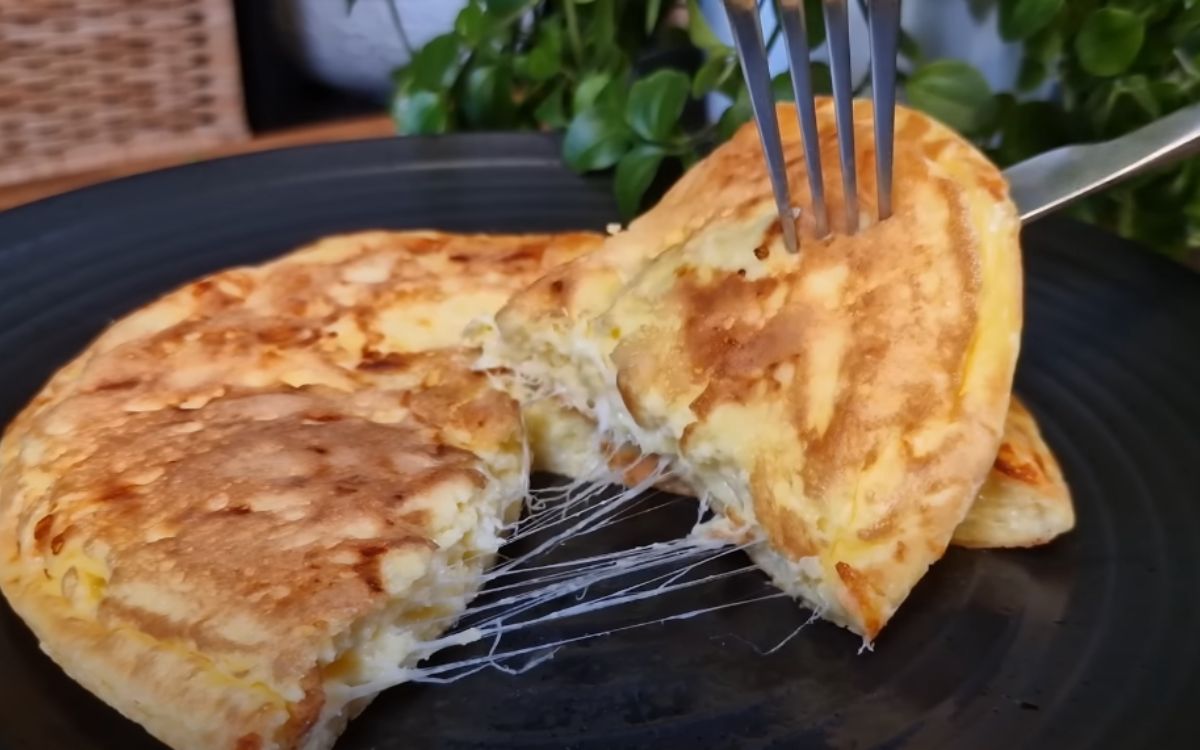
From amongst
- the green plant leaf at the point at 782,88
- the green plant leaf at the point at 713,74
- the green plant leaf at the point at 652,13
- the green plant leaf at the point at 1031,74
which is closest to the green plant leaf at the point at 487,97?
the green plant leaf at the point at 652,13

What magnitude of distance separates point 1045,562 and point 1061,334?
311 mm

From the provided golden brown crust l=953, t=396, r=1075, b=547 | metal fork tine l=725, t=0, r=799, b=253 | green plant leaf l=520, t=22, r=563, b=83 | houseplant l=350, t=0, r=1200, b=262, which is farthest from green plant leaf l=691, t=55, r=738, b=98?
golden brown crust l=953, t=396, r=1075, b=547

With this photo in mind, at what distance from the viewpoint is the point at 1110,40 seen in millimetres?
1171

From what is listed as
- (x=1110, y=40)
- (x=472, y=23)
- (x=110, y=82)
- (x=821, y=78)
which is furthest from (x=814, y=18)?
(x=110, y=82)

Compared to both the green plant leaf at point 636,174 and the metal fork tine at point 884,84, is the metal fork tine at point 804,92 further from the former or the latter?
the green plant leaf at point 636,174

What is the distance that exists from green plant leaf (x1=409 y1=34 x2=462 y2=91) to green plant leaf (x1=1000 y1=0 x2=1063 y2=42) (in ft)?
2.21

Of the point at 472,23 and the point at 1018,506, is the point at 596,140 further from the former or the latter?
the point at 1018,506

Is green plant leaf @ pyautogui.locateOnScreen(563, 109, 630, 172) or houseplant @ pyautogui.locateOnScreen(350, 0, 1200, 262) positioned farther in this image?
green plant leaf @ pyautogui.locateOnScreen(563, 109, 630, 172)

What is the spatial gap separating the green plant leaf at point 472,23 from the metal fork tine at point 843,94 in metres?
0.61

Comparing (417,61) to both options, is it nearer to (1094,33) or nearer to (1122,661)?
(1094,33)

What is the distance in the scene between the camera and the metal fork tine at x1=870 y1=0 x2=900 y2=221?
3.05 feet

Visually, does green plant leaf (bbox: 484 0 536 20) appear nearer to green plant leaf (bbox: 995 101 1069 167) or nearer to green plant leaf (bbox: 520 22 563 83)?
green plant leaf (bbox: 520 22 563 83)

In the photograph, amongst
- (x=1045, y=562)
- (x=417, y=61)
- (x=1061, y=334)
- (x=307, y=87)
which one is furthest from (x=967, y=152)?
(x=307, y=87)

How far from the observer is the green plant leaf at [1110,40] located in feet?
3.79
